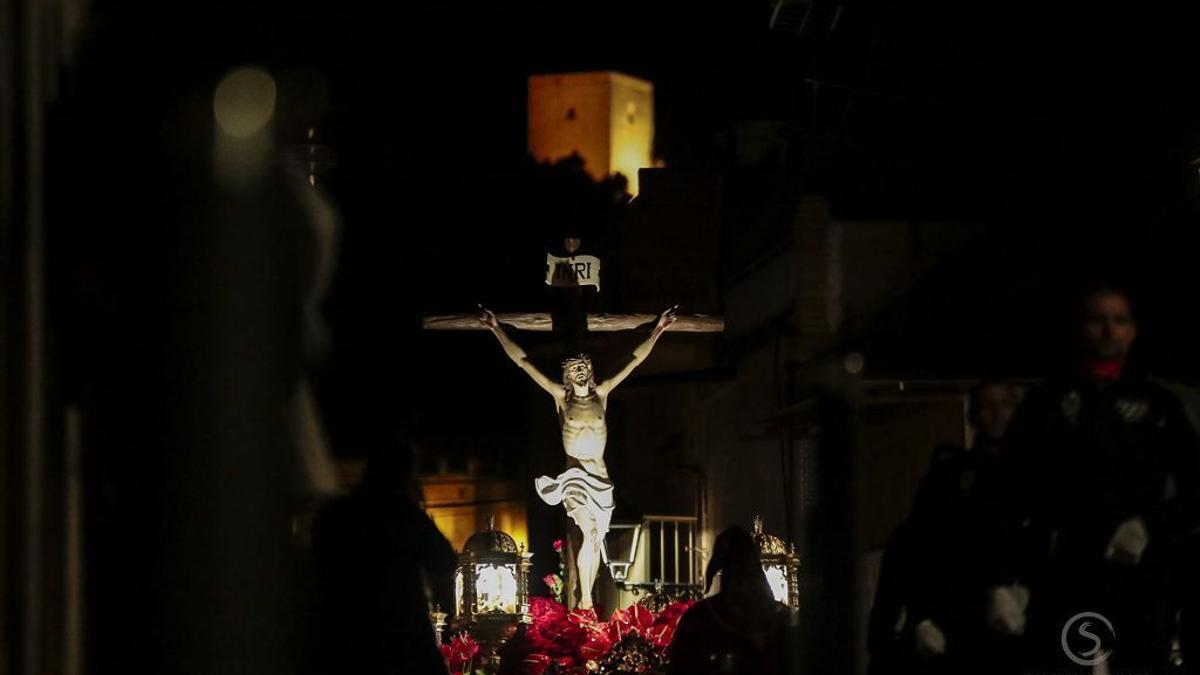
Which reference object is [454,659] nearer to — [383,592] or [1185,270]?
[383,592]

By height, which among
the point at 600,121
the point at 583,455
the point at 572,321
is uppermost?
the point at 600,121

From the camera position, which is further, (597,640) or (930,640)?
(597,640)

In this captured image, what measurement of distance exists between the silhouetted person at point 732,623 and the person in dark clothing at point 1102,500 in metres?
0.89

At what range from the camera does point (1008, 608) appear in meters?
4.90

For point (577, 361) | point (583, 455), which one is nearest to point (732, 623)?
point (583, 455)

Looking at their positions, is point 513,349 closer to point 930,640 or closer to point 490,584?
point 490,584

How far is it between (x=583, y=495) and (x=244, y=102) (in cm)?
408

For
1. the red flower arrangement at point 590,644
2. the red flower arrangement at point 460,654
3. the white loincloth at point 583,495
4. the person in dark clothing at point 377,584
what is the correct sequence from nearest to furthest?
the person in dark clothing at point 377,584
the red flower arrangement at point 590,644
the red flower arrangement at point 460,654
the white loincloth at point 583,495

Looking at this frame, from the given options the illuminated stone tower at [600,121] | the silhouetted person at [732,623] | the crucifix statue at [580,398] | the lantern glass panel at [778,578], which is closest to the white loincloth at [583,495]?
the crucifix statue at [580,398]

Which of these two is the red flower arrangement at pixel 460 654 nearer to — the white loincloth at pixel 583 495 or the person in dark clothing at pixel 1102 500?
the white loincloth at pixel 583 495

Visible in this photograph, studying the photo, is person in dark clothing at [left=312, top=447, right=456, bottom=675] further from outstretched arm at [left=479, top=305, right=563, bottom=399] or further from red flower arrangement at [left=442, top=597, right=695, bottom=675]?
outstretched arm at [left=479, top=305, right=563, bottom=399]

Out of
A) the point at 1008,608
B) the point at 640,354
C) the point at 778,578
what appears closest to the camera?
the point at 1008,608

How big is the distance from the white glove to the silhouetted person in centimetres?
78

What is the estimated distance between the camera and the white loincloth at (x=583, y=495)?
25.0ft
